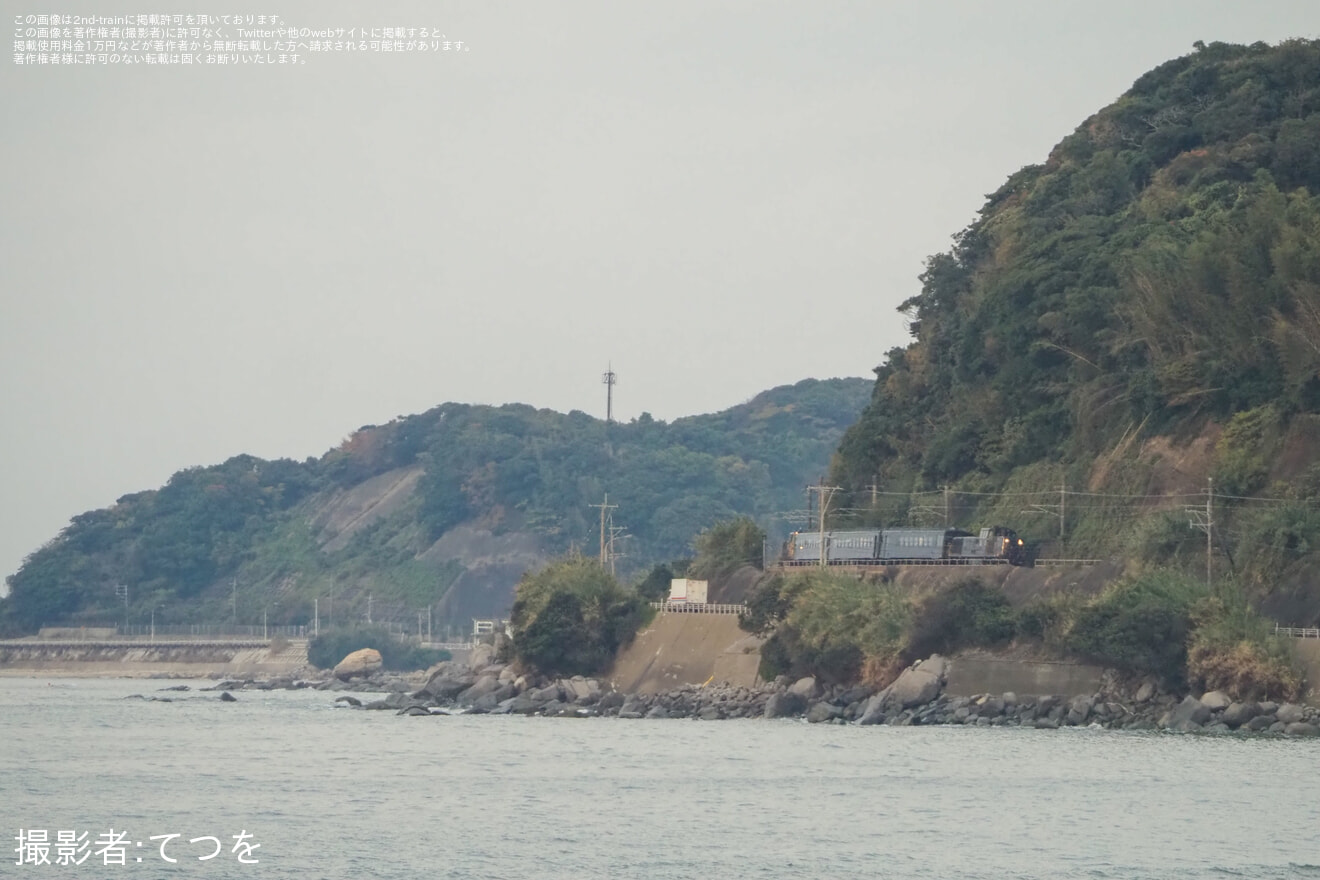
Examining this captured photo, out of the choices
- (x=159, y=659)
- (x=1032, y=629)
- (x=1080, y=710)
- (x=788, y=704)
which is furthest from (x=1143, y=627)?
(x=159, y=659)

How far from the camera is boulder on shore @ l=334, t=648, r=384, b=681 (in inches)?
5364

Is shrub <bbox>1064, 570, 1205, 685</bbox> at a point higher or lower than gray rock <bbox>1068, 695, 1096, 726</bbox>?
higher

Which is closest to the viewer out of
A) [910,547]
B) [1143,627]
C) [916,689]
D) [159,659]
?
[1143,627]

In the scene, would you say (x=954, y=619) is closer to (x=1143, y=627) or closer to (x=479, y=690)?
(x=1143, y=627)

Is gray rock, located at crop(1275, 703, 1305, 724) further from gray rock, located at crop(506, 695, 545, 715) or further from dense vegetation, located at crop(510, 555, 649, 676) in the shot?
dense vegetation, located at crop(510, 555, 649, 676)

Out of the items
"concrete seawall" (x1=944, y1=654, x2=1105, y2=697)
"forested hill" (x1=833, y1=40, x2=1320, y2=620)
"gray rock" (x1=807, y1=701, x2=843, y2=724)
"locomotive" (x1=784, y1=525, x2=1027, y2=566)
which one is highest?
"forested hill" (x1=833, y1=40, x2=1320, y2=620)

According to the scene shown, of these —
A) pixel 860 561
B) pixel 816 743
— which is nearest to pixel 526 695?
pixel 860 561

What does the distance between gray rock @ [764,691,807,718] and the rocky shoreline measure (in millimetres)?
36

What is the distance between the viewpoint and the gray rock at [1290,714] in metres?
55.9

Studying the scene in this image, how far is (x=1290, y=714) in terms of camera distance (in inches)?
2208

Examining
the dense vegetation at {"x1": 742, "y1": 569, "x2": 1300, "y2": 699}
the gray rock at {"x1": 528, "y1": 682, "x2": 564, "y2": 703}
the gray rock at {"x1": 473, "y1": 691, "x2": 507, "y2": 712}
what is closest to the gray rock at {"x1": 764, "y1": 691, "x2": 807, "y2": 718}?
the dense vegetation at {"x1": 742, "y1": 569, "x2": 1300, "y2": 699}

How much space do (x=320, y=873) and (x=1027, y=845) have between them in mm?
12542

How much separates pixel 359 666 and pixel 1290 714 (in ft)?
297

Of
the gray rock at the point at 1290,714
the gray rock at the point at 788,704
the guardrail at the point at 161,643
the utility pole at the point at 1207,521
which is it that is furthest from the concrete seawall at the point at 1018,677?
the guardrail at the point at 161,643
